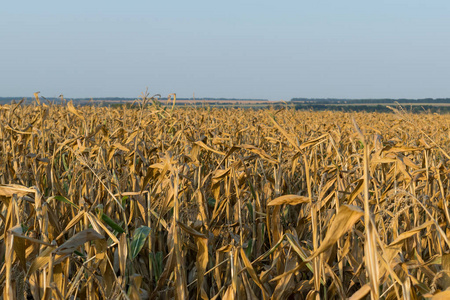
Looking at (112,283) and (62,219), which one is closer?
(112,283)

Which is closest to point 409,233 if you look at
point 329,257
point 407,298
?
point 407,298

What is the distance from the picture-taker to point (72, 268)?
2.05 metres

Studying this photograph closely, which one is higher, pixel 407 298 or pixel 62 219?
pixel 407 298

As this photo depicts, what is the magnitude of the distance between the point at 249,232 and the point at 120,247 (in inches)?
37.2

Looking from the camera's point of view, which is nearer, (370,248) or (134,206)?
(370,248)

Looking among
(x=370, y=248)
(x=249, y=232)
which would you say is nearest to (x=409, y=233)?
(x=370, y=248)

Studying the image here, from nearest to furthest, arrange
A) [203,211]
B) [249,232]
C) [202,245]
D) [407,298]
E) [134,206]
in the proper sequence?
1. [407,298]
2. [202,245]
3. [203,211]
4. [134,206]
5. [249,232]

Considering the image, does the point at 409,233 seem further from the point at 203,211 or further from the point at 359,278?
the point at 203,211

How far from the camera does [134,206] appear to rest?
2.09 meters

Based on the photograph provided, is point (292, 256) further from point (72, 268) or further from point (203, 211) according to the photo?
point (72, 268)

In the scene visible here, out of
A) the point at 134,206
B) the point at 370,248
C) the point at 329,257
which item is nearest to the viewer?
the point at 370,248

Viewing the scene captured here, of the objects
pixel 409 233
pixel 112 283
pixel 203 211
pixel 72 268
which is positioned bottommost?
pixel 72 268

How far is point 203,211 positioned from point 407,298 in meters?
1.12

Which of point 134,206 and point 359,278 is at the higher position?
point 134,206
